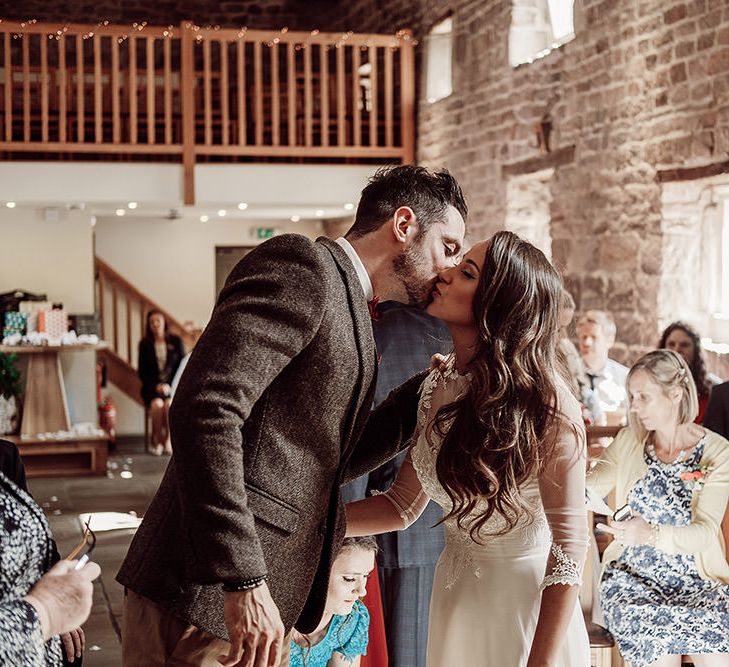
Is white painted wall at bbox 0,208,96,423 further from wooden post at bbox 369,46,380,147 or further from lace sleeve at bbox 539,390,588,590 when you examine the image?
lace sleeve at bbox 539,390,588,590

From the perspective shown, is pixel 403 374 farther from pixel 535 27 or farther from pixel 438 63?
pixel 438 63

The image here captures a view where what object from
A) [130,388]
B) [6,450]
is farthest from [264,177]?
[6,450]

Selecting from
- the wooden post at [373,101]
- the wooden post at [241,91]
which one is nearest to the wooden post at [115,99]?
the wooden post at [241,91]

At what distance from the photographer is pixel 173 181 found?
972 cm

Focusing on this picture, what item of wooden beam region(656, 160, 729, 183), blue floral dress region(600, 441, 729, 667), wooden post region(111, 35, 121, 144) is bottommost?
blue floral dress region(600, 441, 729, 667)

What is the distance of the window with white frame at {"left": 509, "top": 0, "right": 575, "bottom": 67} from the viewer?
8.48 meters

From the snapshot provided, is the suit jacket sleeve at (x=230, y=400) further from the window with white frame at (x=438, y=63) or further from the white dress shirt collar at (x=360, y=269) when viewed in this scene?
the window with white frame at (x=438, y=63)

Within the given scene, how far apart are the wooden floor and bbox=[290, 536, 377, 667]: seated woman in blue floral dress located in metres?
2.15

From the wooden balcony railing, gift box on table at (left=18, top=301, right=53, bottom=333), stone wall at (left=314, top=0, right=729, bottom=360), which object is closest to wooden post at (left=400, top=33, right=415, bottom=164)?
the wooden balcony railing

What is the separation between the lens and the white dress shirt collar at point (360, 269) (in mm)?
2182

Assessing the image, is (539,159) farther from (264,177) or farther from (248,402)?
(248,402)

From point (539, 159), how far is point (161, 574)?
22.3 ft

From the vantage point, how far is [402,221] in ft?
7.25

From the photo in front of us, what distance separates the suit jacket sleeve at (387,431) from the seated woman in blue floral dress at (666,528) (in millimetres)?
1377
